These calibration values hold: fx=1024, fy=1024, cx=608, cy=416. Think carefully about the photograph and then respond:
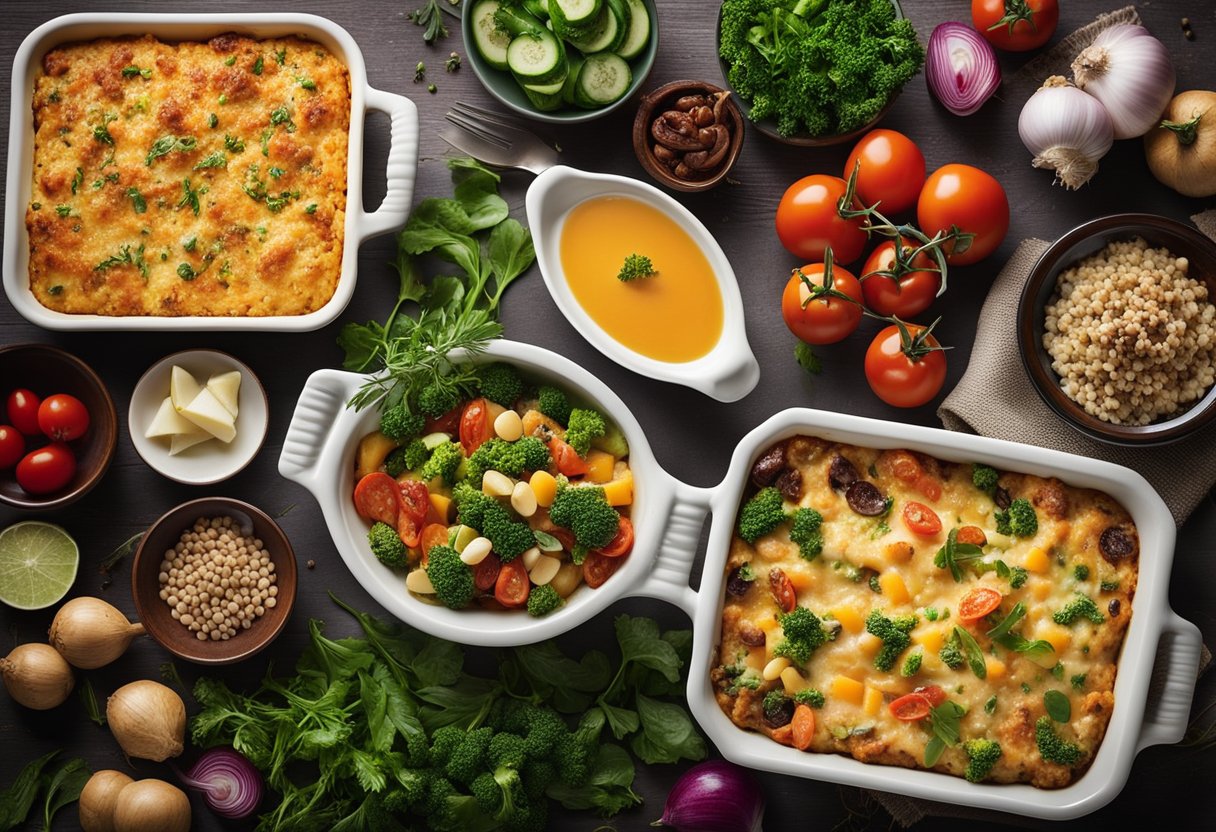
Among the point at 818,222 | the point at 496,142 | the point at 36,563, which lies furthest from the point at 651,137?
the point at 36,563

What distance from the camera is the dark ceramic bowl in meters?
3.50

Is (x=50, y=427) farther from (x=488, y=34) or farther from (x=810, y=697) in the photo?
(x=810, y=697)

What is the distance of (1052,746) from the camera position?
3.37 m

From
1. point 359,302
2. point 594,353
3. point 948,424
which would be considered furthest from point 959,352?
point 359,302

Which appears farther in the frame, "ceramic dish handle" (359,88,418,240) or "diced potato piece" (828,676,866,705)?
"ceramic dish handle" (359,88,418,240)

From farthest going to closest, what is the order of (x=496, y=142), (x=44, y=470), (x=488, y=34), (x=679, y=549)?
(x=496, y=142) → (x=488, y=34) → (x=44, y=470) → (x=679, y=549)

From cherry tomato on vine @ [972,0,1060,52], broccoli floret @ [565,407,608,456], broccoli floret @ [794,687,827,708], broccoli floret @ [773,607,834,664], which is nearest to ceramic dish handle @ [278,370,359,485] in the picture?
broccoli floret @ [565,407,608,456]

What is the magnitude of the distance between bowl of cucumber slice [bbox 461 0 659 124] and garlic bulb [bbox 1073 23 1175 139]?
5.28 feet

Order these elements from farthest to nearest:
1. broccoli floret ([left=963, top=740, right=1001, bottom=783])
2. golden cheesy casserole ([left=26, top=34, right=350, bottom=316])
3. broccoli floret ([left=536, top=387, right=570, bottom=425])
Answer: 1. golden cheesy casserole ([left=26, top=34, right=350, bottom=316])
2. broccoli floret ([left=536, top=387, right=570, bottom=425])
3. broccoli floret ([left=963, top=740, right=1001, bottom=783])

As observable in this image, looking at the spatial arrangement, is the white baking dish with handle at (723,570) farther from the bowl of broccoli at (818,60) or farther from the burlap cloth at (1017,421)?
the bowl of broccoli at (818,60)

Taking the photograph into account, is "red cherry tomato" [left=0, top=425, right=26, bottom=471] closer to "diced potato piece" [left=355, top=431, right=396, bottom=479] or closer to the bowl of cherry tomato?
the bowl of cherry tomato

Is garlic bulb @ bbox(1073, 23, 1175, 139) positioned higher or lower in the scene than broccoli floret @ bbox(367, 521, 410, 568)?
higher

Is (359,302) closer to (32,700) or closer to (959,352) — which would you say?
(32,700)

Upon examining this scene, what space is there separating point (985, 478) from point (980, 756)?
36.0 inches
